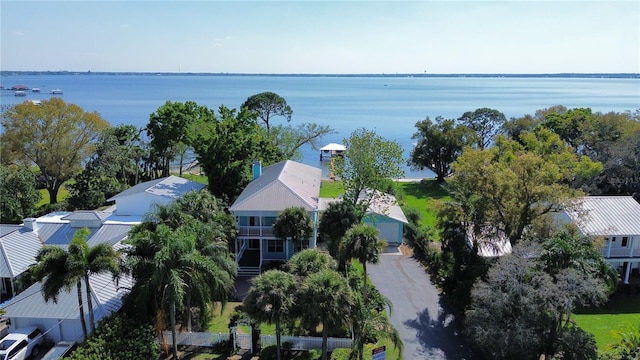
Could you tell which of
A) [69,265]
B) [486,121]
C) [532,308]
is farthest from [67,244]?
[486,121]

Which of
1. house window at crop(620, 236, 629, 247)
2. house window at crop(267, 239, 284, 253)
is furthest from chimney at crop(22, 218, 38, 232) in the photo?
house window at crop(620, 236, 629, 247)

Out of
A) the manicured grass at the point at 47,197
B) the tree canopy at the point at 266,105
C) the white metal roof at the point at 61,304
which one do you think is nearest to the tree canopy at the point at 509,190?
the white metal roof at the point at 61,304

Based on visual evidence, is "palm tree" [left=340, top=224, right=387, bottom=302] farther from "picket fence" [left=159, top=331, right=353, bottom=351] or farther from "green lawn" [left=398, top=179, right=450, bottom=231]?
"green lawn" [left=398, top=179, right=450, bottom=231]

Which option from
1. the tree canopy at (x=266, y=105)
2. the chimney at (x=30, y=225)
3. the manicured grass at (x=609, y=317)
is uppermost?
the tree canopy at (x=266, y=105)

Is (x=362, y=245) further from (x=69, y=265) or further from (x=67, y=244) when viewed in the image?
(x=67, y=244)

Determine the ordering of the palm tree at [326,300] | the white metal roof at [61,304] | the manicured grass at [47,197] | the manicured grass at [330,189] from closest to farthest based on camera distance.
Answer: the palm tree at [326,300] < the white metal roof at [61,304] < the manicured grass at [47,197] < the manicured grass at [330,189]

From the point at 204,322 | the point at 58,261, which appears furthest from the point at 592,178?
the point at 58,261

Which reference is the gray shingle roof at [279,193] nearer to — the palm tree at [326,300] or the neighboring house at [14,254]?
the neighboring house at [14,254]

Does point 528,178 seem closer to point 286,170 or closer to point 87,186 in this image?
point 286,170
